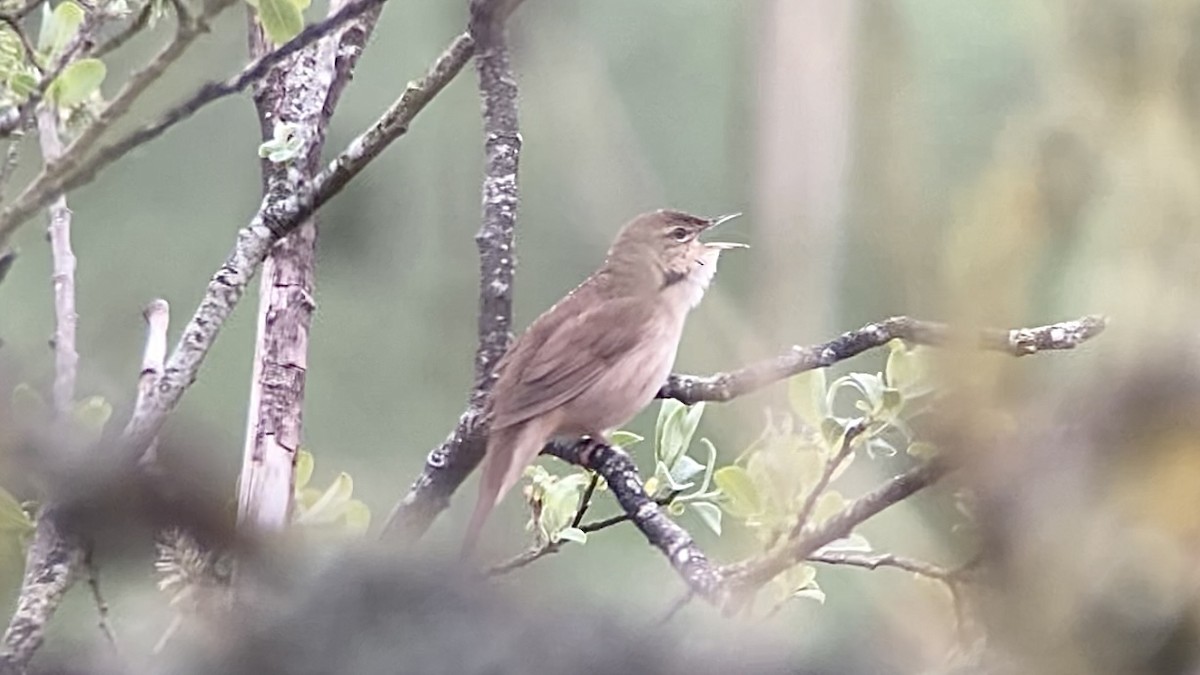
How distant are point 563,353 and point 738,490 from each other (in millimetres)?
166

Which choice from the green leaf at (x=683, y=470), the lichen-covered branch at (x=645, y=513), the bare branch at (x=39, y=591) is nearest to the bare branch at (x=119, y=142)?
the bare branch at (x=39, y=591)

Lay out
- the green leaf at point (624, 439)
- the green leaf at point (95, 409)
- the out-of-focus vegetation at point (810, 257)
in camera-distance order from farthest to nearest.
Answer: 1. the green leaf at point (624, 439)
2. the green leaf at point (95, 409)
3. the out-of-focus vegetation at point (810, 257)

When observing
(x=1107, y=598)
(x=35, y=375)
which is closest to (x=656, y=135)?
(x=35, y=375)

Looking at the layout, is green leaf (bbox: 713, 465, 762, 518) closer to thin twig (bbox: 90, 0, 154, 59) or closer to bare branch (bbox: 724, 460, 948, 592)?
bare branch (bbox: 724, 460, 948, 592)

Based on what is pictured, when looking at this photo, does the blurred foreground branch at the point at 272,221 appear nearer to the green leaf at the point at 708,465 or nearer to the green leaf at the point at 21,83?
the green leaf at the point at 21,83

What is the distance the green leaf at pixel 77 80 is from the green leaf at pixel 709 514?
0.35 metres

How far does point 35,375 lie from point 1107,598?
0.25 metres

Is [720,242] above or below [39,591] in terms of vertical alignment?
above

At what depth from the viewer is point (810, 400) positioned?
0.62m

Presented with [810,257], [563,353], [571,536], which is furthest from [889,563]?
[563,353]

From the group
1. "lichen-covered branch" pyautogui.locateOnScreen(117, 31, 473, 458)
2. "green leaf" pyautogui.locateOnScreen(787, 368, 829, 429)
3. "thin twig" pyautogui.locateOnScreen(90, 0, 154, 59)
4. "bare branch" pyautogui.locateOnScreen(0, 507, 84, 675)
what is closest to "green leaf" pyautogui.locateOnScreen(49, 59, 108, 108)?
"thin twig" pyautogui.locateOnScreen(90, 0, 154, 59)

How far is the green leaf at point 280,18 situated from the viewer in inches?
19.9

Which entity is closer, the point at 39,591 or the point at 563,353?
the point at 39,591

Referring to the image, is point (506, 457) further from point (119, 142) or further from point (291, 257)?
point (119, 142)
